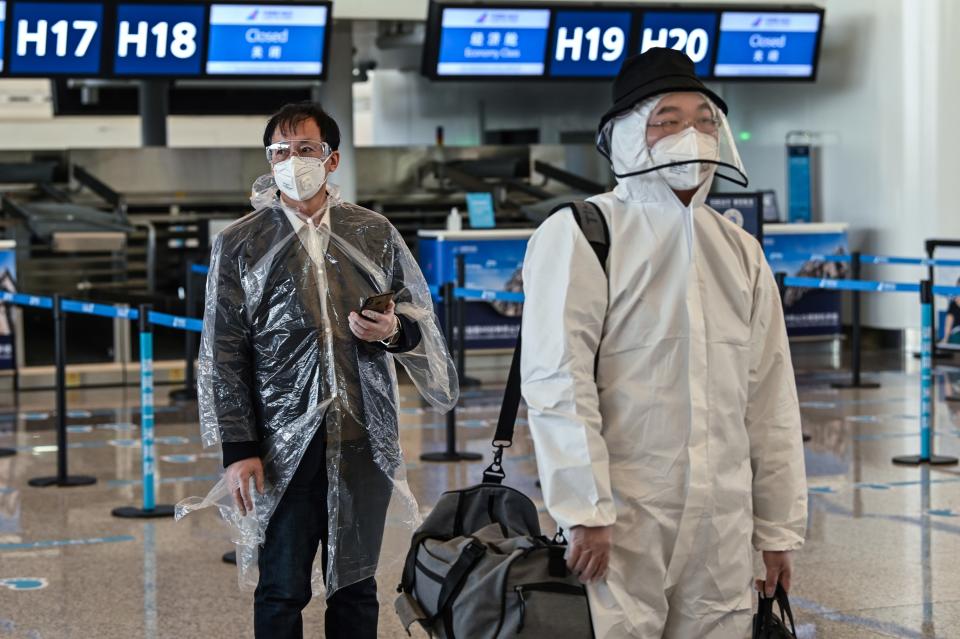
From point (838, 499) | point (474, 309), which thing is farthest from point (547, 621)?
point (474, 309)

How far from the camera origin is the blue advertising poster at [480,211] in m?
12.4

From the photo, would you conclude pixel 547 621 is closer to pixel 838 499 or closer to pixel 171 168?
pixel 838 499

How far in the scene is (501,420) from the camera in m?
2.61

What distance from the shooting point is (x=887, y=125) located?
12.2 metres

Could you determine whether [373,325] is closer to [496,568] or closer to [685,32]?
[496,568]


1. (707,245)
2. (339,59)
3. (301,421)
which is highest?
(339,59)

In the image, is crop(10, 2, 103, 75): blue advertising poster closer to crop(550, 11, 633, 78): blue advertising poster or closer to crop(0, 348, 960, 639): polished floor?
crop(0, 348, 960, 639): polished floor

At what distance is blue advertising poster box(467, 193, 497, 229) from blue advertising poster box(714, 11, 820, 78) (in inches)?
90.1

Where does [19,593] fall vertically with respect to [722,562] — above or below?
below

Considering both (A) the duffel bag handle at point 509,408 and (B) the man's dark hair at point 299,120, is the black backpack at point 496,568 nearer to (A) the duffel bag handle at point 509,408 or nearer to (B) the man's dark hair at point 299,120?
(A) the duffel bag handle at point 509,408

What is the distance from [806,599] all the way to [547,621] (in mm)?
2562

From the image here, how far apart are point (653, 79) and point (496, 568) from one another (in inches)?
35.3

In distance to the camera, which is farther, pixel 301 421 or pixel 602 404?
pixel 301 421

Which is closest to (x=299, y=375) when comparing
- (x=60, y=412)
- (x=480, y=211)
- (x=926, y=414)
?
(x=60, y=412)
